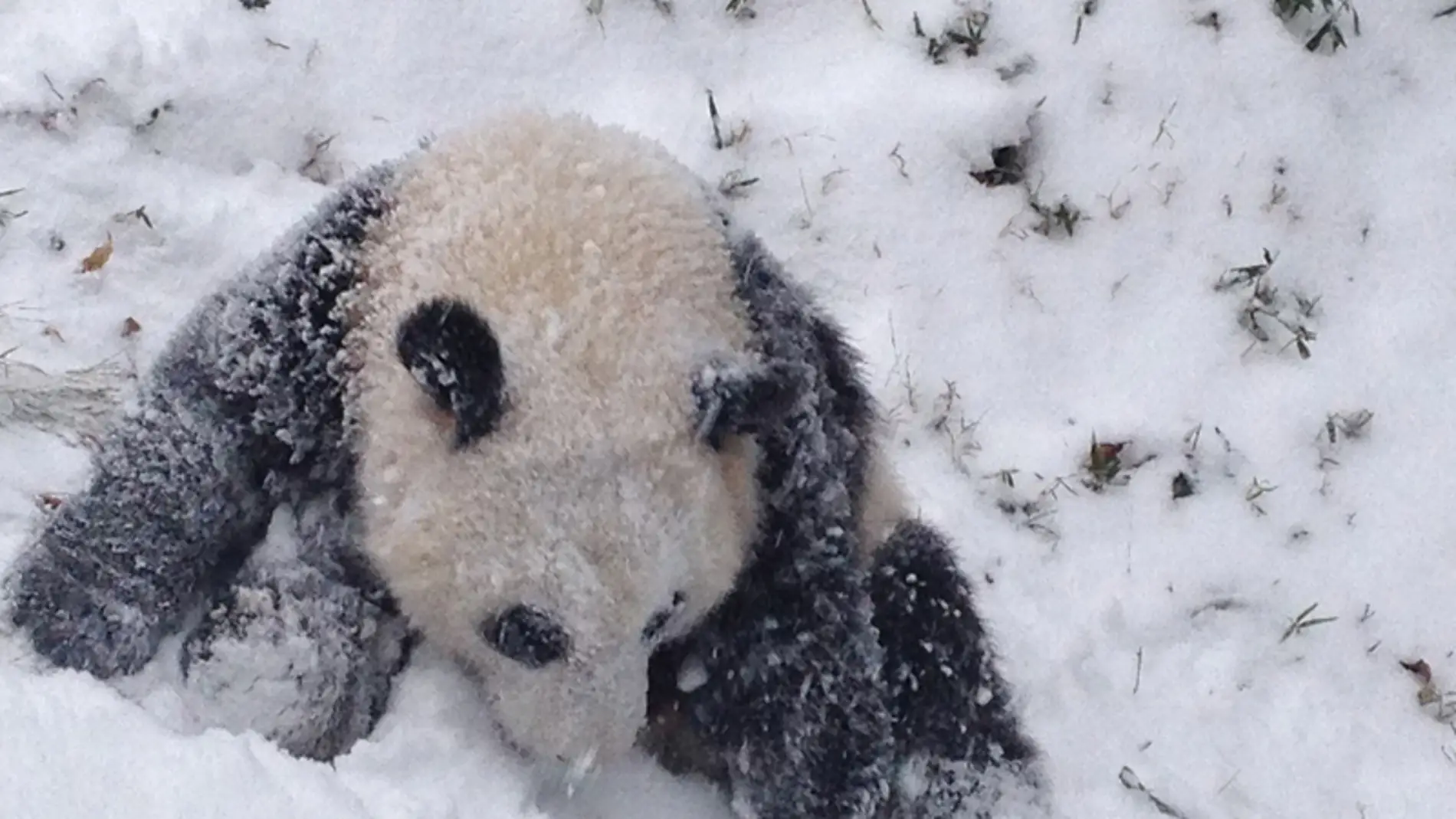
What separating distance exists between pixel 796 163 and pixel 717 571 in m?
1.98

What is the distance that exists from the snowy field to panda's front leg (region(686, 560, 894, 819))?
65cm

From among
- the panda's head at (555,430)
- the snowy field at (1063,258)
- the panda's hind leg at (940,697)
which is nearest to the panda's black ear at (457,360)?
the panda's head at (555,430)

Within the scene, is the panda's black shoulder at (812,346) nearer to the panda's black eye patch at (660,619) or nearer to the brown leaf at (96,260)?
the panda's black eye patch at (660,619)

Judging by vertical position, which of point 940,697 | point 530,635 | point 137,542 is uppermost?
point 530,635

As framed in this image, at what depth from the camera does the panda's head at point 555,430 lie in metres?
2.48

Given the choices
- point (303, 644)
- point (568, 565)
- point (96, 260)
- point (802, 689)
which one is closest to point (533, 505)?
point (568, 565)

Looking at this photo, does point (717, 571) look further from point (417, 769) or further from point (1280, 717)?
point (1280, 717)

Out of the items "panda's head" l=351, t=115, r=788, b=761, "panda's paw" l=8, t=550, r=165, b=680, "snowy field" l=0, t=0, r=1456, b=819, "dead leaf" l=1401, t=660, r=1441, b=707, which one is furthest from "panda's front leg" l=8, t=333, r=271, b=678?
"dead leaf" l=1401, t=660, r=1441, b=707

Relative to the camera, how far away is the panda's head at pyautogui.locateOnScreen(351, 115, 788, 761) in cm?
248

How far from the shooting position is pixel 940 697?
2984mm

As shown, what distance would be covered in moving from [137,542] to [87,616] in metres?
0.15

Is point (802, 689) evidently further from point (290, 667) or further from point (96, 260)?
point (96, 260)

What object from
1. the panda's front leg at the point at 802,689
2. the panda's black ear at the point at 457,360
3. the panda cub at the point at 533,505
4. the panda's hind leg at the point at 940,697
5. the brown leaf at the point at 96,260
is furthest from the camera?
the brown leaf at the point at 96,260

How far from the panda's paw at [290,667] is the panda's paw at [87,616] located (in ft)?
0.32
